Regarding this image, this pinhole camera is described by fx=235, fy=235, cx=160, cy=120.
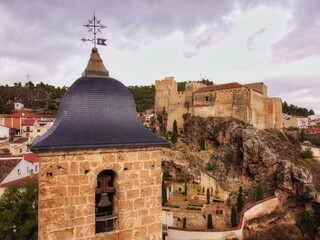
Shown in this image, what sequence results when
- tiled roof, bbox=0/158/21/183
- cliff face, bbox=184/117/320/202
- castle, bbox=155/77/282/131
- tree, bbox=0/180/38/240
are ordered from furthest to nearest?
castle, bbox=155/77/282/131 → cliff face, bbox=184/117/320/202 → tiled roof, bbox=0/158/21/183 → tree, bbox=0/180/38/240

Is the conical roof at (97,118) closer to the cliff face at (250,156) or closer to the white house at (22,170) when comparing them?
the white house at (22,170)

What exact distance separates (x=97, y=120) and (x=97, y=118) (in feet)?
0.19

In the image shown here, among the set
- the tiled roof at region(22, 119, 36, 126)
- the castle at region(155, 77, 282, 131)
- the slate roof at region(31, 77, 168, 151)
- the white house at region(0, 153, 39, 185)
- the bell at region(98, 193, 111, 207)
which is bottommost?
the white house at region(0, 153, 39, 185)

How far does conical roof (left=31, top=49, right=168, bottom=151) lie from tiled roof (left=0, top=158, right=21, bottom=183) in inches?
878

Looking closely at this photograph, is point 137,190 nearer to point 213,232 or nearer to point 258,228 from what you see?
point 213,232

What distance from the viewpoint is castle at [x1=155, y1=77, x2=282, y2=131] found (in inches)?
1438

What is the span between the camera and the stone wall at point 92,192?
16.2 ft

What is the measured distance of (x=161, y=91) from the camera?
4456 centimetres

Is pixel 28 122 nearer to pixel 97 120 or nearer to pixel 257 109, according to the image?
pixel 257 109

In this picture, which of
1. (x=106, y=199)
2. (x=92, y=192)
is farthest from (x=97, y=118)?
(x=106, y=199)

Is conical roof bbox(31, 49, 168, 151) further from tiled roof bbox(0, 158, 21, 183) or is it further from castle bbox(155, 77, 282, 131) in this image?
castle bbox(155, 77, 282, 131)

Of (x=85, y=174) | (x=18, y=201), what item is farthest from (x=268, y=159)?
(x=85, y=174)

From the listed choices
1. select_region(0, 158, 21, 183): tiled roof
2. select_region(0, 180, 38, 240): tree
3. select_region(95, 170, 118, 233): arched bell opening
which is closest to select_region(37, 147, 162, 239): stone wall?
select_region(95, 170, 118, 233): arched bell opening

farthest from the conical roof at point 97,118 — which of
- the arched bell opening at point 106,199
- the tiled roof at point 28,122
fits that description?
the tiled roof at point 28,122
